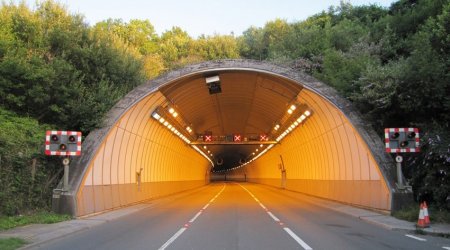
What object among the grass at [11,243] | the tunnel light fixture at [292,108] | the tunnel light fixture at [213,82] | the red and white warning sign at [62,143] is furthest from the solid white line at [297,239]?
the tunnel light fixture at [292,108]

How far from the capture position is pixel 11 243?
36.8ft

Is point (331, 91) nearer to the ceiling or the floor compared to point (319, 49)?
nearer to the floor

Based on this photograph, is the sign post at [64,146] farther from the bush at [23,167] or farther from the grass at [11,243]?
the grass at [11,243]

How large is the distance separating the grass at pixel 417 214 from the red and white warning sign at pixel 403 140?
2174 mm

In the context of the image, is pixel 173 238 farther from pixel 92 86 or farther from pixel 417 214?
pixel 92 86

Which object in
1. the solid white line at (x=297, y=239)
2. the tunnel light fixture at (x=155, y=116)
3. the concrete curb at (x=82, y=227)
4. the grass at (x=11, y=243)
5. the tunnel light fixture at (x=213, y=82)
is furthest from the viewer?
the tunnel light fixture at (x=155, y=116)

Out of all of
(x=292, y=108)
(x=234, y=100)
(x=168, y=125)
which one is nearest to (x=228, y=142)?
(x=234, y=100)

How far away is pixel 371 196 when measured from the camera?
20.9 m

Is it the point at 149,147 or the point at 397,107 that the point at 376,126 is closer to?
the point at 397,107

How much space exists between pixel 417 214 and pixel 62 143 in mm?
13323

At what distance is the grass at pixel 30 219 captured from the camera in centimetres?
1492

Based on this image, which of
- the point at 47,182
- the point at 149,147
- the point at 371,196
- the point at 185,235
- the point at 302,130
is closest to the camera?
the point at 185,235

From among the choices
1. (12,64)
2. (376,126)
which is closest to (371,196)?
(376,126)

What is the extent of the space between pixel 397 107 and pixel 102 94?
45.1 ft
